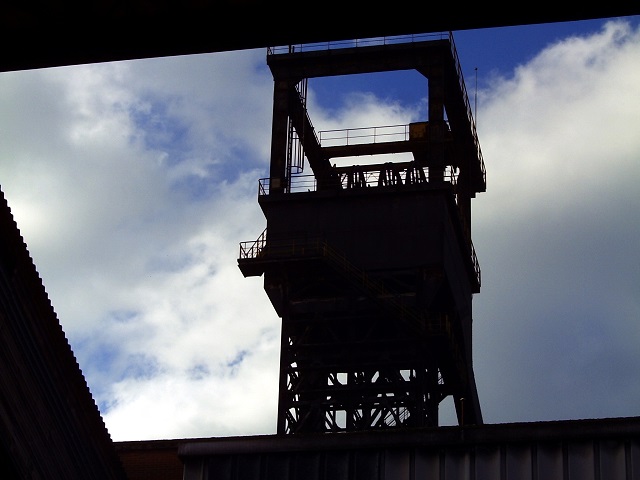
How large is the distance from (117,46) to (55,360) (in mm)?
4371

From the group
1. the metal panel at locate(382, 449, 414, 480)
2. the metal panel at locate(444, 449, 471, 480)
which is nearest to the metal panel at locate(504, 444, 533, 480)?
the metal panel at locate(444, 449, 471, 480)

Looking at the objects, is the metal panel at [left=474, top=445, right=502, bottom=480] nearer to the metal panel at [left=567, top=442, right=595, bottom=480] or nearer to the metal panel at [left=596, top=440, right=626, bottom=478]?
the metal panel at [left=567, top=442, right=595, bottom=480]

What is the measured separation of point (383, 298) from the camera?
50969mm

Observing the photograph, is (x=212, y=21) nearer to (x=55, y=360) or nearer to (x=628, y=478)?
(x=55, y=360)

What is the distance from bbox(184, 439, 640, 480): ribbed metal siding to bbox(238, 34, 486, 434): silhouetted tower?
28460mm

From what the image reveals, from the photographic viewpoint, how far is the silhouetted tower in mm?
51094

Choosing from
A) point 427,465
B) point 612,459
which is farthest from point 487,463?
point 612,459

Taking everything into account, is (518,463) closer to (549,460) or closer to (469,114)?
(549,460)

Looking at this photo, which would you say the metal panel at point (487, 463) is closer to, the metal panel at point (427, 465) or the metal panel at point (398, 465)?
the metal panel at point (427, 465)

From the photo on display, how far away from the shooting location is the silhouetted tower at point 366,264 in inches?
2012

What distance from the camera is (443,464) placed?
2166 centimetres

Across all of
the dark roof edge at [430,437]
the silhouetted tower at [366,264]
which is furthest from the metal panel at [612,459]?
the silhouetted tower at [366,264]

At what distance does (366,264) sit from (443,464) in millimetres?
29587

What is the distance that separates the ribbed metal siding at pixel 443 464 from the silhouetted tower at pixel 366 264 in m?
28.5
